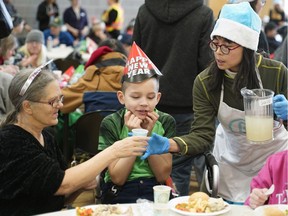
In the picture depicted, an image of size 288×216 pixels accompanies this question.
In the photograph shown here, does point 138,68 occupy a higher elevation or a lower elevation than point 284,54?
→ higher

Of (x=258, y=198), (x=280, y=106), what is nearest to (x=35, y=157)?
(x=258, y=198)

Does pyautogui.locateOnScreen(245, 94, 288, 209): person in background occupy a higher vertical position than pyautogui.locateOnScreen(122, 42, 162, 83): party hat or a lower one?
lower

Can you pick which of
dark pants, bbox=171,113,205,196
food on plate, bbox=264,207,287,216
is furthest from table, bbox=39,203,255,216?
dark pants, bbox=171,113,205,196

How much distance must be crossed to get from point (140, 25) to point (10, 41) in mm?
1980

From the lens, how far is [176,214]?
218 cm

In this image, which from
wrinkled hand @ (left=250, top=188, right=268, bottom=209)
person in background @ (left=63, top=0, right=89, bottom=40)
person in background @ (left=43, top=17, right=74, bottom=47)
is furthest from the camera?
person in background @ (left=63, top=0, right=89, bottom=40)

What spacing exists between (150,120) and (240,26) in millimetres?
681

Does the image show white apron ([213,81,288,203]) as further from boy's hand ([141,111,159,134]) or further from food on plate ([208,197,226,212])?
food on plate ([208,197,226,212])

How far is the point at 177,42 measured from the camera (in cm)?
379

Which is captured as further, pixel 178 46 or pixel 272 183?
pixel 178 46

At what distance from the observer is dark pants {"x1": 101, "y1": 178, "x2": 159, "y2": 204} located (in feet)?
9.40

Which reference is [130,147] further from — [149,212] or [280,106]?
[280,106]

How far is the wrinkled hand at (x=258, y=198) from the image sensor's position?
2316 mm

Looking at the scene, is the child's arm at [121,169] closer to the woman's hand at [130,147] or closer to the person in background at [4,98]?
the woman's hand at [130,147]
